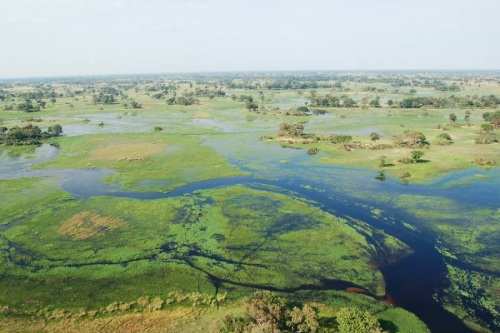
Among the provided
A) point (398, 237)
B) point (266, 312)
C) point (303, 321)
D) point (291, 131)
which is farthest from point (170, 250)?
point (291, 131)

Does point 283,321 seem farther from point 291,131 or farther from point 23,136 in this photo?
point 23,136

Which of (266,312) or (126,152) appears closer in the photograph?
(266,312)

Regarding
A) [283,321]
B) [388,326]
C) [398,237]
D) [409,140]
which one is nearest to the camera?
[283,321]

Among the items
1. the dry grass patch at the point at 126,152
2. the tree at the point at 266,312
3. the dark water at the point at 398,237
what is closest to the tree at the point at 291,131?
the dry grass patch at the point at 126,152

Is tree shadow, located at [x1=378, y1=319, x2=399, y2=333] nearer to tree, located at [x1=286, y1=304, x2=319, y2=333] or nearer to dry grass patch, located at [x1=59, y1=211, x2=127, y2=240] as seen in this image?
tree, located at [x1=286, y1=304, x2=319, y2=333]

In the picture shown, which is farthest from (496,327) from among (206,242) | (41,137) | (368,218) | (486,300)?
(41,137)

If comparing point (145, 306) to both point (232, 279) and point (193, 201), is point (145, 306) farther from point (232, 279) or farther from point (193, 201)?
point (193, 201)
